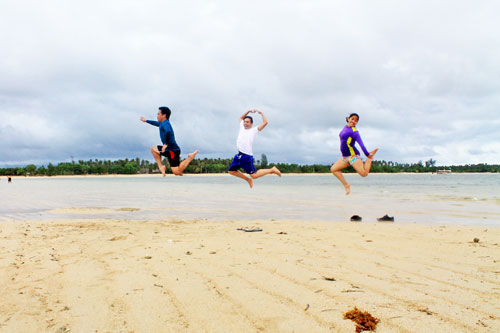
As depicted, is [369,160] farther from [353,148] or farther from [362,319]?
[362,319]

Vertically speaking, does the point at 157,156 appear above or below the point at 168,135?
below

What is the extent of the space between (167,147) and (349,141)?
3.83 m

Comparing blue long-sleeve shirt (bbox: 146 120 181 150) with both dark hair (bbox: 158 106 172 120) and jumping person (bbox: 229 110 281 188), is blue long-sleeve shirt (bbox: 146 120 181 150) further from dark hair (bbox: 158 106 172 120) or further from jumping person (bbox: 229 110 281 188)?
jumping person (bbox: 229 110 281 188)

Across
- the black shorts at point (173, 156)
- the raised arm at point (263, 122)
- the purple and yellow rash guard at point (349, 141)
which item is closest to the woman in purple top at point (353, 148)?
the purple and yellow rash guard at point (349, 141)

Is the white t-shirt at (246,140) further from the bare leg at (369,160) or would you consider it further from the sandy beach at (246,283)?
the sandy beach at (246,283)

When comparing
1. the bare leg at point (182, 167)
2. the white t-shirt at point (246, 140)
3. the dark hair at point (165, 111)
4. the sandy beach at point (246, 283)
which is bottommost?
the sandy beach at point (246, 283)

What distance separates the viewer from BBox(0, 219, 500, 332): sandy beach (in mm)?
6266

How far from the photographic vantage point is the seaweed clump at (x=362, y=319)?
5.87 m

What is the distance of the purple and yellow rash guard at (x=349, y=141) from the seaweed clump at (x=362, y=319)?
3185 millimetres

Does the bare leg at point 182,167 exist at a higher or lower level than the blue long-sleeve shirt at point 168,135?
lower

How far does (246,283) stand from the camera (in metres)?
8.05

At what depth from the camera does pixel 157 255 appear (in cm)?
1081

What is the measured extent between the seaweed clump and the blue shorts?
3.28 meters

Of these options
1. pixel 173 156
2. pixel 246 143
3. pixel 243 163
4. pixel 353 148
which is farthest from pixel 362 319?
pixel 173 156
